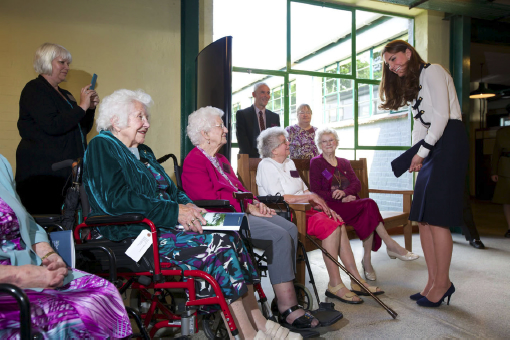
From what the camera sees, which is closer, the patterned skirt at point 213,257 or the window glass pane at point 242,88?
the patterned skirt at point 213,257

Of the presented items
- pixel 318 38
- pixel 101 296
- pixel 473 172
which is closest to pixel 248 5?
pixel 318 38

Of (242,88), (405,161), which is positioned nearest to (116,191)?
(405,161)

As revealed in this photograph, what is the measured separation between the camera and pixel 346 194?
310 centimetres

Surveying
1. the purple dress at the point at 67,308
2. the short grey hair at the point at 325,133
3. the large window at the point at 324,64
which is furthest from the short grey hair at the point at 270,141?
the purple dress at the point at 67,308

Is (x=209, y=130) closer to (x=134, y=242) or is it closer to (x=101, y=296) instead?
(x=134, y=242)

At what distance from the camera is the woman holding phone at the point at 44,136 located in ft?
7.23

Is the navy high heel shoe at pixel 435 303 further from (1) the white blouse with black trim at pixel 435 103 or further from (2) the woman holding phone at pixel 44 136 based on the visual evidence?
(2) the woman holding phone at pixel 44 136

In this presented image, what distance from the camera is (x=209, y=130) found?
2375 mm

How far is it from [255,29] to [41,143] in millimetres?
3007

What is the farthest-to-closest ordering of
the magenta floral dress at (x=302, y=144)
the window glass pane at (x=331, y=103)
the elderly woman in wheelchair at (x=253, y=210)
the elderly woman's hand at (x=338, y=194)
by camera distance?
the window glass pane at (x=331, y=103) < the magenta floral dress at (x=302, y=144) < the elderly woman's hand at (x=338, y=194) < the elderly woman in wheelchair at (x=253, y=210)

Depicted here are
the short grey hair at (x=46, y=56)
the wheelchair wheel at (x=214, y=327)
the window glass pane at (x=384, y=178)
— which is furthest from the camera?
the window glass pane at (x=384, y=178)

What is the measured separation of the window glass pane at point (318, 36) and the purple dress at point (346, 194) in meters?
1.99

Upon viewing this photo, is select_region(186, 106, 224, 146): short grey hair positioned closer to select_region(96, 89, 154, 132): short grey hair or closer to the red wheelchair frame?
select_region(96, 89, 154, 132): short grey hair

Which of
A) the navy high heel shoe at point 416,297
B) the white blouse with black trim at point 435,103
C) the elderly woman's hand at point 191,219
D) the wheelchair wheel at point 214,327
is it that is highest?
the white blouse with black trim at point 435,103
